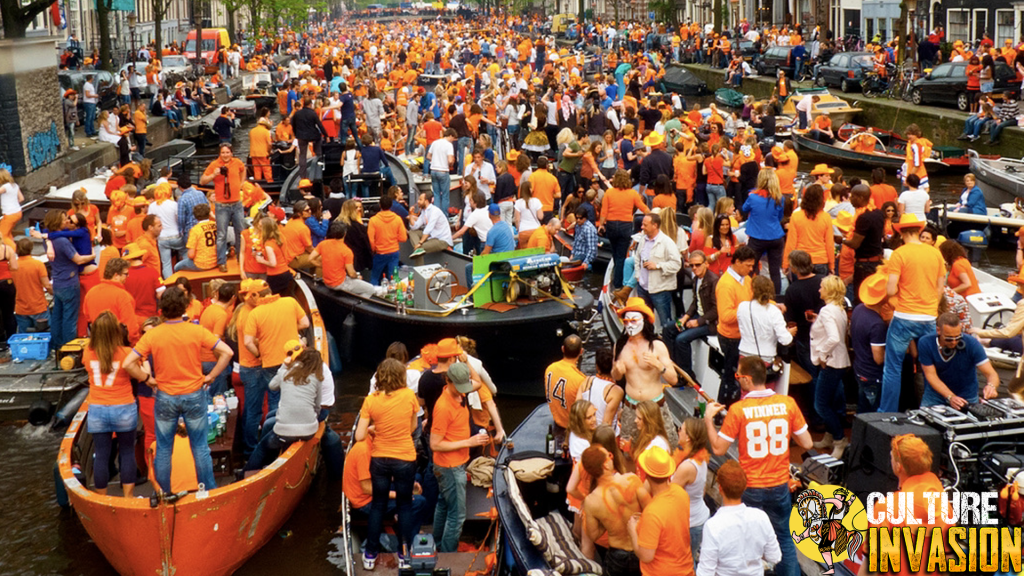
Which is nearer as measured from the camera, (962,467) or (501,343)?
(962,467)

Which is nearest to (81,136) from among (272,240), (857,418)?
(272,240)

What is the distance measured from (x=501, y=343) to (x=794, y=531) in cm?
497

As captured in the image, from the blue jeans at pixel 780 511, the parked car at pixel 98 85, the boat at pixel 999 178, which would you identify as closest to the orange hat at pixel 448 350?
the blue jeans at pixel 780 511

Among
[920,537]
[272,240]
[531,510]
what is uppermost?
[272,240]

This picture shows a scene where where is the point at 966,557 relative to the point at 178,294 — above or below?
below

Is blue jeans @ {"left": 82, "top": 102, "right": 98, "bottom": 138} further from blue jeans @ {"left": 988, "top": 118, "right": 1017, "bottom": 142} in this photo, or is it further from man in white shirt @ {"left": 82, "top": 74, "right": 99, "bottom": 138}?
blue jeans @ {"left": 988, "top": 118, "right": 1017, "bottom": 142}

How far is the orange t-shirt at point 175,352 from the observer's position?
7922 millimetres

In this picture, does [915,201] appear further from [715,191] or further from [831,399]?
[831,399]

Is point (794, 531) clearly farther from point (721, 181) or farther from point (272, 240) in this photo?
point (721, 181)

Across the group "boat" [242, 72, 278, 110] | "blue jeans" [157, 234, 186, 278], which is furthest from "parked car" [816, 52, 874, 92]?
"blue jeans" [157, 234, 186, 278]

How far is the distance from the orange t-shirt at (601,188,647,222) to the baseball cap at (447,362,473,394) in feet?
20.0

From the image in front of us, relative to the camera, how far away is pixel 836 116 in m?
29.0

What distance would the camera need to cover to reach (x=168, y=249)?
14.5 metres

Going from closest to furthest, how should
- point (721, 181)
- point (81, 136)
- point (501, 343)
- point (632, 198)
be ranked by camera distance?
point (501, 343) → point (632, 198) → point (721, 181) → point (81, 136)
